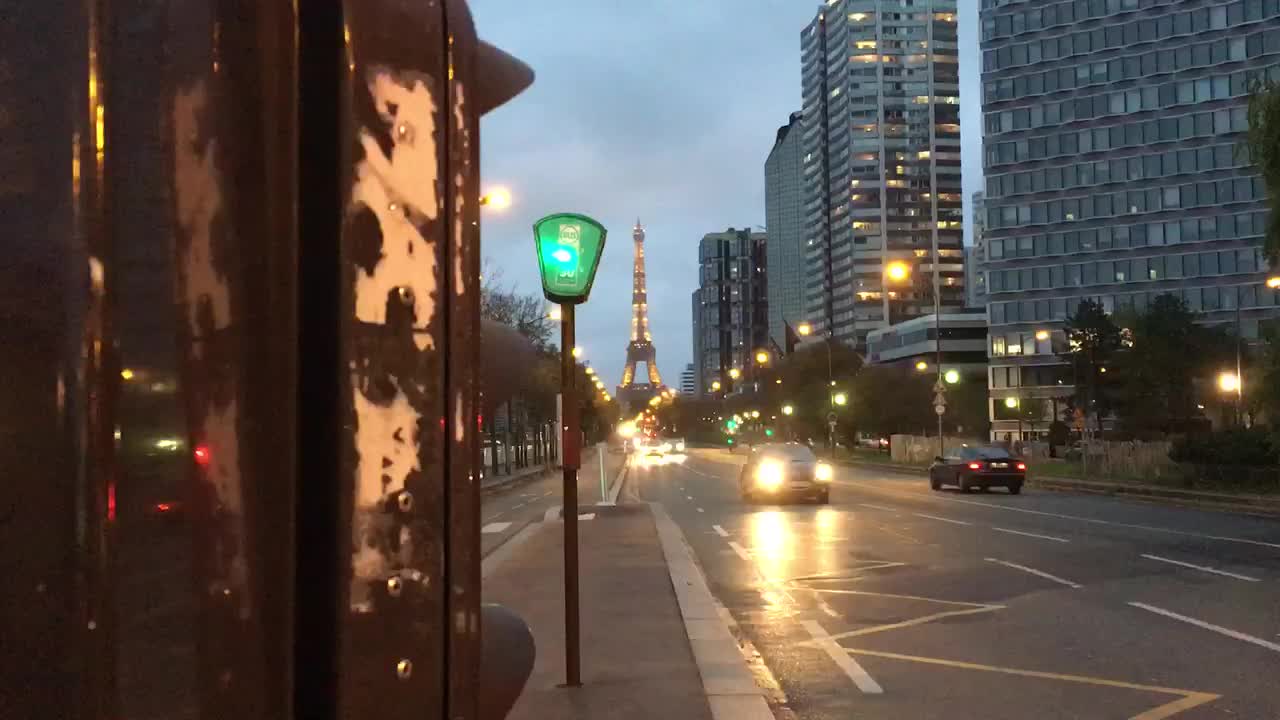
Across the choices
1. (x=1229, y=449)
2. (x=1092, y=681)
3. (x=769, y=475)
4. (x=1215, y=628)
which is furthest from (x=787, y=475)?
(x=1092, y=681)

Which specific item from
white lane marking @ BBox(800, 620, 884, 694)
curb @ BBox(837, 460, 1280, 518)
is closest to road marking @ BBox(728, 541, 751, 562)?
white lane marking @ BBox(800, 620, 884, 694)

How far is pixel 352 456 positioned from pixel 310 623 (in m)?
0.21

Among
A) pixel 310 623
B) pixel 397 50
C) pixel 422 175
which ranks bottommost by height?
pixel 310 623

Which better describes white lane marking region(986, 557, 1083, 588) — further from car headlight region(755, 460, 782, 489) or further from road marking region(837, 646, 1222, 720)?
car headlight region(755, 460, 782, 489)

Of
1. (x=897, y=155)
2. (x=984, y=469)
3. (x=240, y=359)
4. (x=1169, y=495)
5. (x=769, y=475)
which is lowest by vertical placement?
(x=1169, y=495)

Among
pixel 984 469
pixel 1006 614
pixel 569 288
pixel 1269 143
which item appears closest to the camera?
pixel 569 288

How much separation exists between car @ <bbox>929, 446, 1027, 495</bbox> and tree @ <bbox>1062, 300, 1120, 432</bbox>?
4005cm

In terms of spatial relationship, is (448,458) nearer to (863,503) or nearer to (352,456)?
(352,456)

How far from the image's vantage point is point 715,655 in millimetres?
8406

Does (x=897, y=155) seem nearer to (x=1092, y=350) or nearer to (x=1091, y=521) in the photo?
(x=1092, y=350)

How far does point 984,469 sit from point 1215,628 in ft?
77.5

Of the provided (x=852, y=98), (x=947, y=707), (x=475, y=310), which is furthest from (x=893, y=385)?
(x=852, y=98)

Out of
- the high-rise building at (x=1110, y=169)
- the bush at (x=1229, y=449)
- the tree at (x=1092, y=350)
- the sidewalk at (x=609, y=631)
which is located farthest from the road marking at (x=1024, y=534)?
the high-rise building at (x=1110, y=169)

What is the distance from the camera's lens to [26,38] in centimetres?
121
